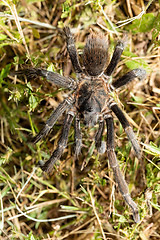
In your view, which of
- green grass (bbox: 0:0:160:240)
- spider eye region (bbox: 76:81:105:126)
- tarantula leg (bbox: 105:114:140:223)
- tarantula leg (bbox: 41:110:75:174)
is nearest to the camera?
tarantula leg (bbox: 105:114:140:223)

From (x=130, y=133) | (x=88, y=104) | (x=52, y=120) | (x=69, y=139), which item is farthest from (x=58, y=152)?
(x=130, y=133)

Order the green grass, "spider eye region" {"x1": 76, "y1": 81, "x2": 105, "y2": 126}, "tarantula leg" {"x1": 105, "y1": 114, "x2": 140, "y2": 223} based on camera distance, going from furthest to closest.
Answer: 1. the green grass
2. "spider eye region" {"x1": 76, "y1": 81, "x2": 105, "y2": 126}
3. "tarantula leg" {"x1": 105, "y1": 114, "x2": 140, "y2": 223}

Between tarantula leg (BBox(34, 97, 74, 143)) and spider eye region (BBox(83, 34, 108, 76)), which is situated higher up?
spider eye region (BBox(83, 34, 108, 76))

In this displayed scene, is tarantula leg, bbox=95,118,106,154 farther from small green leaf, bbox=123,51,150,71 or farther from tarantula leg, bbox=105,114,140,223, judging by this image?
small green leaf, bbox=123,51,150,71

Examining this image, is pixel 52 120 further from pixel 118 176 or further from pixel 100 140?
pixel 118 176

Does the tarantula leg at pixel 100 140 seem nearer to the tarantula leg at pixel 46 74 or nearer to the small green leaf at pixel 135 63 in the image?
the tarantula leg at pixel 46 74

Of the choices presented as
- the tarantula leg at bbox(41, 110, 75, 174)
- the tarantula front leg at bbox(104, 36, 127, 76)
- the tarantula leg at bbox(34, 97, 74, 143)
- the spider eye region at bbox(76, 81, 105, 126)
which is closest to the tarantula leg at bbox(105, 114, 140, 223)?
the spider eye region at bbox(76, 81, 105, 126)
